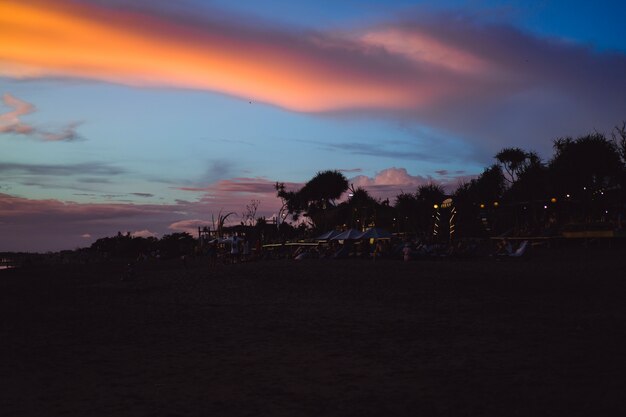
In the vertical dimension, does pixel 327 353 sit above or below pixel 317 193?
below

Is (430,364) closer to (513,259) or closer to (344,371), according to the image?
(344,371)

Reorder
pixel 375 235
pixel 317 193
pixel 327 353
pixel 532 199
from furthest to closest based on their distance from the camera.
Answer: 1. pixel 317 193
2. pixel 532 199
3. pixel 375 235
4. pixel 327 353

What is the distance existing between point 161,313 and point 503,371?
818 cm

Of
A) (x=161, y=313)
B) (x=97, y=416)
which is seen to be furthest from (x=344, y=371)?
(x=161, y=313)

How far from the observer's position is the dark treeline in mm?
37750

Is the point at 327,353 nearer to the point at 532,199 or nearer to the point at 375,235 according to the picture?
the point at 375,235

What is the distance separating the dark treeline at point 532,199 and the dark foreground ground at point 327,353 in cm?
2113

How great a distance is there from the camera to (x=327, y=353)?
7980mm

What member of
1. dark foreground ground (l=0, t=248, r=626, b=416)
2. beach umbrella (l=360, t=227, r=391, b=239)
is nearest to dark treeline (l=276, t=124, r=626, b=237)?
beach umbrella (l=360, t=227, r=391, b=239)

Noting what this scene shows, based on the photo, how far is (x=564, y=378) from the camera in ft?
20.5

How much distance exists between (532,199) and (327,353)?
1472 inches

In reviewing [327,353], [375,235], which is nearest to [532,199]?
[375,235]

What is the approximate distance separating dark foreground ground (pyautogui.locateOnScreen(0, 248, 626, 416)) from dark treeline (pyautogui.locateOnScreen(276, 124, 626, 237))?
21.1 meters

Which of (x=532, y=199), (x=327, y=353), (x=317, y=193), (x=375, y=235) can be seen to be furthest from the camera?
(x=317, y=193)
